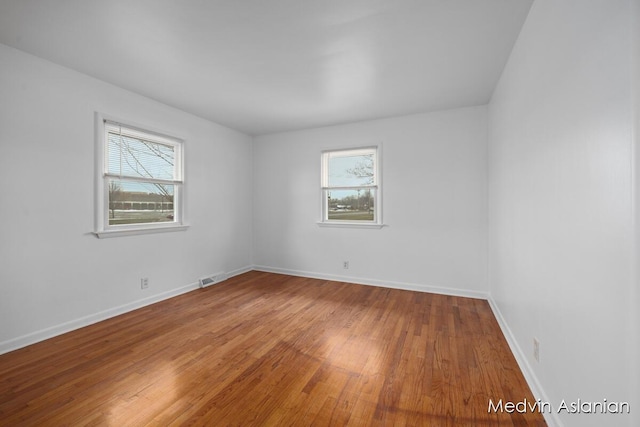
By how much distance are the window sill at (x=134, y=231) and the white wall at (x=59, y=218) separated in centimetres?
6

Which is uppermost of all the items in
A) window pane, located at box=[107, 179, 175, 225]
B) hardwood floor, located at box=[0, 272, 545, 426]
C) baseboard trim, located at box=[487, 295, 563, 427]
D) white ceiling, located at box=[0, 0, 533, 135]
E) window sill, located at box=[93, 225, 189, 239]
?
white ceiling, located at box=[0, 0, 533, 135]

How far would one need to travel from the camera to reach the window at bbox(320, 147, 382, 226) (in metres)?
4.20

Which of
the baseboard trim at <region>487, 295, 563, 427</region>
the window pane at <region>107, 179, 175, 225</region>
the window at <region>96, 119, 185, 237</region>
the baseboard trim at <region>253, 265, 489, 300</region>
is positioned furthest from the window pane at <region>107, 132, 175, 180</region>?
the baseboard trim at <region>487, 295, 563, 427</region>

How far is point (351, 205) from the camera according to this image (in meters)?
4.38

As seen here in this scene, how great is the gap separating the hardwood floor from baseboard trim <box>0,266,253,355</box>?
90 mm

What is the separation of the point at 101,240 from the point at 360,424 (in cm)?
308

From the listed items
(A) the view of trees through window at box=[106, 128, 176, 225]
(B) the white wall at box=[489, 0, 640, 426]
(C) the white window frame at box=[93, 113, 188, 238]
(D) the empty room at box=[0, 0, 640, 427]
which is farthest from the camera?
(A) the view of trees through window at box=[106, 128, 176, 225]

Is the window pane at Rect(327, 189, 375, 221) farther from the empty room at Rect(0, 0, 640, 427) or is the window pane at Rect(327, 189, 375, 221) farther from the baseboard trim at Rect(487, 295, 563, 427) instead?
the baseboard trim at Rect(487, 295, 563, 427)

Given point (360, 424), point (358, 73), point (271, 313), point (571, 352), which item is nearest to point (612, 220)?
point (571, 352)

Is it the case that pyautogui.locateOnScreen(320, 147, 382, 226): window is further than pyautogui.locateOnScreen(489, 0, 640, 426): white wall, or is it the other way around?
pyautogui.locateOnScreen(320, 147, 382, 226): window

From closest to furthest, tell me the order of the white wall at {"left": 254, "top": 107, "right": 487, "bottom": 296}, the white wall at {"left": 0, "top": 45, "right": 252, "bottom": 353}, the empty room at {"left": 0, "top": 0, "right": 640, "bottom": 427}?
the empty room at {"left": 0, "top": 0, "right": 640, "bottom": 427}
the white wall at {"left": 0, "top": 45, "right": 252, "bottom": 353}
the white wall at {"left": 254, "top": 107, "right": 487, "bottom": 296}

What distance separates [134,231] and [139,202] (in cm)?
39

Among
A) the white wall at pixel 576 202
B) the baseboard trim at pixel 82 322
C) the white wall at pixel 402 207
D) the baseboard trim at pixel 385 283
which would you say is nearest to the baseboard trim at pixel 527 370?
the white wall at pixel 576 202

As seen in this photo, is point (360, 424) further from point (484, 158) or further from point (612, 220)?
point (484, 158)
